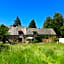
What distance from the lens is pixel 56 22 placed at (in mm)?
57625

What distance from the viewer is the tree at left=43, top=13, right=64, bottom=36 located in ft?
185

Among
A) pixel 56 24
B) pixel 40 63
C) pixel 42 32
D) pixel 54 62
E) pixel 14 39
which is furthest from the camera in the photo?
pixel 56 24

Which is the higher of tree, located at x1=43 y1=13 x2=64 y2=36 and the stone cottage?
tree, located at x1=43 y1=13 x2=64 y2=36

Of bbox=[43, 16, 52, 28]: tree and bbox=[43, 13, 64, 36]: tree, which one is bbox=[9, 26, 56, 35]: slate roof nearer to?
bbox=[43, 13, 64, 36]: tree

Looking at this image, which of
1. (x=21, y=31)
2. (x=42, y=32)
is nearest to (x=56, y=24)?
(x=42, y=32)

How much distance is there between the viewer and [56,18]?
58.7 meters

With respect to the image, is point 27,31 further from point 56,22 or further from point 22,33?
point 56,22

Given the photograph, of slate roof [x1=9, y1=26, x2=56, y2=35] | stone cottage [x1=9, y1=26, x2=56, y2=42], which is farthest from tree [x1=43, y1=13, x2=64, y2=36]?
stone cottage [x1=9, y1=26, x2=56, y2=42]

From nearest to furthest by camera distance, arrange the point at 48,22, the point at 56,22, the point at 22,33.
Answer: the point at 22,33 → the point at 56,22 → the point at 48,22

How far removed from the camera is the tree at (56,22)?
5631cm

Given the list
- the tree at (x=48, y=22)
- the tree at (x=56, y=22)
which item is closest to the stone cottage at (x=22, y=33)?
the tree at (x=56, y=22)

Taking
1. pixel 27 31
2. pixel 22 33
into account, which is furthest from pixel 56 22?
pixel 22 33

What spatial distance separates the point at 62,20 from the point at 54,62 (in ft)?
177

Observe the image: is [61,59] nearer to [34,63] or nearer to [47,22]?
[34,63]
